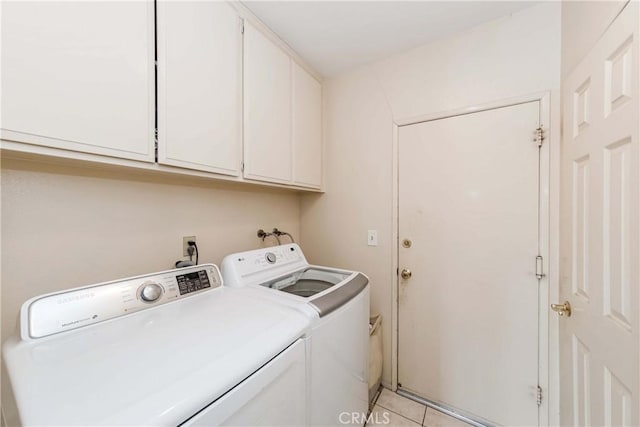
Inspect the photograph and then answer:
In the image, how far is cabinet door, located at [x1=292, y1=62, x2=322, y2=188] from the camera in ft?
5.79

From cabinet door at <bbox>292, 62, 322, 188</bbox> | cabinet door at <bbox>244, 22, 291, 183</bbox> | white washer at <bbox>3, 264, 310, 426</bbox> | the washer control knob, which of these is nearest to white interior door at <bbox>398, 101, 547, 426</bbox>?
cabinet door at <bbox>292, 62, 322, 188</bbox>

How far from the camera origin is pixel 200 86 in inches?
44.4

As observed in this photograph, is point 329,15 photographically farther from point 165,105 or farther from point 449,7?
point 165,105

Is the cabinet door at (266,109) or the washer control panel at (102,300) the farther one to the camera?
the cabinet door at (266,109)

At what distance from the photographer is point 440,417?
1.57m

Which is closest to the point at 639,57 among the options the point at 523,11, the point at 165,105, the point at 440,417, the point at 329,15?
the point at 523,11

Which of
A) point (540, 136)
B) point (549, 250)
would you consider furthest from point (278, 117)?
point (549, 250)

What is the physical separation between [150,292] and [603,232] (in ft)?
5.83

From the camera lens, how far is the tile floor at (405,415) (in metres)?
1.52

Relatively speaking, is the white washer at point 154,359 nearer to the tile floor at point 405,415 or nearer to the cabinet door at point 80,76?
the cabinet door at point 80,76

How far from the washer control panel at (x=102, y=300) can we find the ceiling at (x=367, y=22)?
1552 mm

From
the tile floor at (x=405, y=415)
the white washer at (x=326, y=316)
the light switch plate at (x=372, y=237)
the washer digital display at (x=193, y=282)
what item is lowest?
the tile floor at (x=405, y=415)

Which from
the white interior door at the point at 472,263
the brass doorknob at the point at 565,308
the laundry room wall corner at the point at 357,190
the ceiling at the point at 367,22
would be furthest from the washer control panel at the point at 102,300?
the brass doorknob at the point at 565,308

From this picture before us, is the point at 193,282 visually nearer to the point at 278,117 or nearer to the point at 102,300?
the point at 102,300
